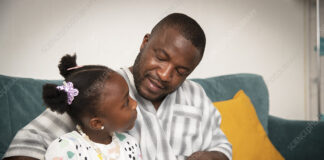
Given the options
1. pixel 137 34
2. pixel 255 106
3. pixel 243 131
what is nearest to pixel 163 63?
pixel 243 131

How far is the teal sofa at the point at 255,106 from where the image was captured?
1247mm

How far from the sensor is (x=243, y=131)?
5.56ft

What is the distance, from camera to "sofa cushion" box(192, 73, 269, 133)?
1.88m

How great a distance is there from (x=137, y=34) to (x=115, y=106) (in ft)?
3.65

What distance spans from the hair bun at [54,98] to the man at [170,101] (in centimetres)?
13

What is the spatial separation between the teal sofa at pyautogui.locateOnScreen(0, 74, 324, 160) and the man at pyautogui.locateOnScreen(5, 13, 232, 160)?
14.3 inches

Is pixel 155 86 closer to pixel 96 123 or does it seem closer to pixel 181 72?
pixel 181 72

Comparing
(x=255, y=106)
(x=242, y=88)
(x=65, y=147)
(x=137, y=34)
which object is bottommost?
(x=255, y=106)

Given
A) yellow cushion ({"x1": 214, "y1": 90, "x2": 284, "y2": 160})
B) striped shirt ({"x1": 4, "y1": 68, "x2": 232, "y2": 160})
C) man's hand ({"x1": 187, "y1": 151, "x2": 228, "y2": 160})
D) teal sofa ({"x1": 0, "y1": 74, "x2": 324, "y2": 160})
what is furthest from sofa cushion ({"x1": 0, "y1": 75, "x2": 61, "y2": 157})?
yellow cushion ({"x1": 214, "y1": 90, "x2": 284, "y2": 160})

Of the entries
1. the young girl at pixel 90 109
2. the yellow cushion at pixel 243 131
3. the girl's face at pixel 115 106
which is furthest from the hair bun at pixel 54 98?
the yellow cushion at pixel 243 131

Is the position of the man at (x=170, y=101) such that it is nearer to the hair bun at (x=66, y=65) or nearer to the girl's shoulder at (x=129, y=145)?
the girl's shoulder at (x=129, y=145)

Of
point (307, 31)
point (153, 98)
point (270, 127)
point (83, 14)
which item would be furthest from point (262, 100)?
point (307, 31)

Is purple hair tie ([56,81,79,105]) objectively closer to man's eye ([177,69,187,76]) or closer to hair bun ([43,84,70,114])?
hair bun ([43,84,70,114])

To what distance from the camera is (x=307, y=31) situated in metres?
3.38
